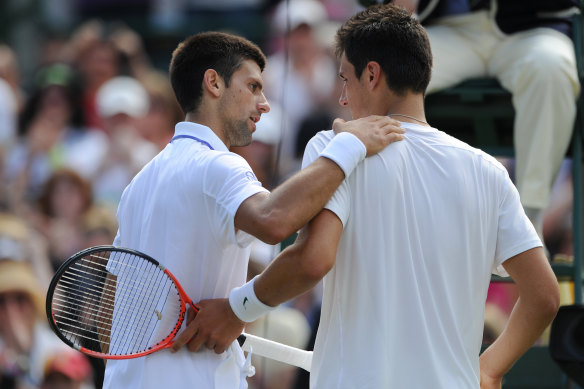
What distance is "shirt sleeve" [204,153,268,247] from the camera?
9.07 ft

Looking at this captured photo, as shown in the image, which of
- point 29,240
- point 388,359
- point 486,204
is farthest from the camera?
point 29,240

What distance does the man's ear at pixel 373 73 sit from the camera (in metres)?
2.68

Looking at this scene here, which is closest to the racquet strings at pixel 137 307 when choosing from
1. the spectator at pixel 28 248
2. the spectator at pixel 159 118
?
the spectator at pixel 28 248

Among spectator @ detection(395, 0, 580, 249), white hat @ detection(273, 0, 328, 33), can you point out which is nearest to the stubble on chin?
spectator @ detection(395, 0, 580, 249)

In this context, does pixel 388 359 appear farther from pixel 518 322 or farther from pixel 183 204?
pixel 183 204

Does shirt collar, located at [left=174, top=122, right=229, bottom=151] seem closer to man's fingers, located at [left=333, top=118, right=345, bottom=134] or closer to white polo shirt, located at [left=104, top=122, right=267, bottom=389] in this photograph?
white polo shirt, located at [left=104, top=122, right=267, bottom=389]

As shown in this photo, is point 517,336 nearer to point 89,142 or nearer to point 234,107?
point 234,107

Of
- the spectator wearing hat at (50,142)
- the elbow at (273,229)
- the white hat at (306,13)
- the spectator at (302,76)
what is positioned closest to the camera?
the elbow at (273,229)

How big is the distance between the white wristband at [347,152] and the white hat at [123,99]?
5375 millimetres

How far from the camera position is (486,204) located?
267cm

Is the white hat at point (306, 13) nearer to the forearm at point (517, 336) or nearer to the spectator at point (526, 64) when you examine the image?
the spectator at point (526, 64)

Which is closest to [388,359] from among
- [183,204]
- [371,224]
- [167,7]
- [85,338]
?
[371,224]

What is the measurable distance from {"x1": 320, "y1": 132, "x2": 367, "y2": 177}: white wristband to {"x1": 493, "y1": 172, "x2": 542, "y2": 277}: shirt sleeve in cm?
43

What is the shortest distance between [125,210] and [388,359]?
0.99 metres
